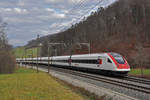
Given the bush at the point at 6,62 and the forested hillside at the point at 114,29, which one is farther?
the forested hillside at the point at 114,29

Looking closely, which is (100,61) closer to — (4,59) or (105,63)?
(105,63)

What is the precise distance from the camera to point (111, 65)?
2553 centimetres

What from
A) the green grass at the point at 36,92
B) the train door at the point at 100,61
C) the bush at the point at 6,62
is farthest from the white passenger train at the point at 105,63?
the bush at the point at 6,62

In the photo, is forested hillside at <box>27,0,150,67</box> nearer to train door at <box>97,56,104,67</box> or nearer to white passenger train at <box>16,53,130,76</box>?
white passenger train at <box>16,53,130,76</box>

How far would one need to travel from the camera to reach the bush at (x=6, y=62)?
47031 mm

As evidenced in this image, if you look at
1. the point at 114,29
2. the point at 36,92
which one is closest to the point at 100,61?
the point at 36,92

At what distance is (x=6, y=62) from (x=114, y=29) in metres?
54.3

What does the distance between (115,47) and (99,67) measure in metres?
40.5

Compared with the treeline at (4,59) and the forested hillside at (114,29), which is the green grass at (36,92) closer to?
the treeline at (4,59)

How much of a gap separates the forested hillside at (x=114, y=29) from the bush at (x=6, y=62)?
24561 millimetres

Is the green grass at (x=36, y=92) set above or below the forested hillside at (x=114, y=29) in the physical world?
below

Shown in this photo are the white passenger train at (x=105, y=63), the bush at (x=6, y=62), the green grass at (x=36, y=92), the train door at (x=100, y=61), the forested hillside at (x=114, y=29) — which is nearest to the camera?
the green grass at (x=36, y=92)

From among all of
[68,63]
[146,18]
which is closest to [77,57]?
[68,63]

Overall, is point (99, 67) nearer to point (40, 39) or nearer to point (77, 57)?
point (77, 57)
